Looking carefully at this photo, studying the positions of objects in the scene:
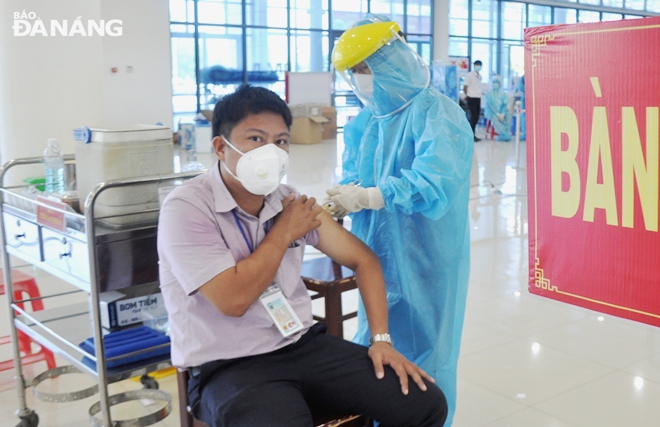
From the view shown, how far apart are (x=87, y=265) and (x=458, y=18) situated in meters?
15.9

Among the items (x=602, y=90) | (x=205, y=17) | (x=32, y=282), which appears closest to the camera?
(x=602, y=90)

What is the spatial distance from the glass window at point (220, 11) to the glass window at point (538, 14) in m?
8.26

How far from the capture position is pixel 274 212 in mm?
1702

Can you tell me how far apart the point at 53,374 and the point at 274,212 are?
4.91 ft

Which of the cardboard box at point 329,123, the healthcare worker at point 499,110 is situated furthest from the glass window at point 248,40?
the healthcare worker at point 499,110

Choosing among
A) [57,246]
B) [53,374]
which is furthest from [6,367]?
[57,246]

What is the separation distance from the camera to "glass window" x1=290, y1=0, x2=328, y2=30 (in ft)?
46.4

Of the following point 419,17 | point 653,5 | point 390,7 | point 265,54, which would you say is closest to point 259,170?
point 265,54

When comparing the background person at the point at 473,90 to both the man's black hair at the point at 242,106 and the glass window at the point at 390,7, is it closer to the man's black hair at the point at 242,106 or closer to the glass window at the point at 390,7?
the glass window at the point at 390,7

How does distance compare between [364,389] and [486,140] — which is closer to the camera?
[364,389]

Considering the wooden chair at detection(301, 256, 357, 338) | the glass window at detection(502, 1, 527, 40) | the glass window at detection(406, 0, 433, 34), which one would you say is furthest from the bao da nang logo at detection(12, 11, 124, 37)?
the glass window at detection(502, 1, 527, 40)

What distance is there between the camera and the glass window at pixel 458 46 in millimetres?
16688

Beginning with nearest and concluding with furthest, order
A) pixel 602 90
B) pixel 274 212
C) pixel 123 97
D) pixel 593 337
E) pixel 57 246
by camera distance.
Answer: pixel 602 90 < pixel 274 212 < pixel 57 246 < pixel 593 337 < pixel 123 97

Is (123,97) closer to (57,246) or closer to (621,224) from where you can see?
(57,246)
